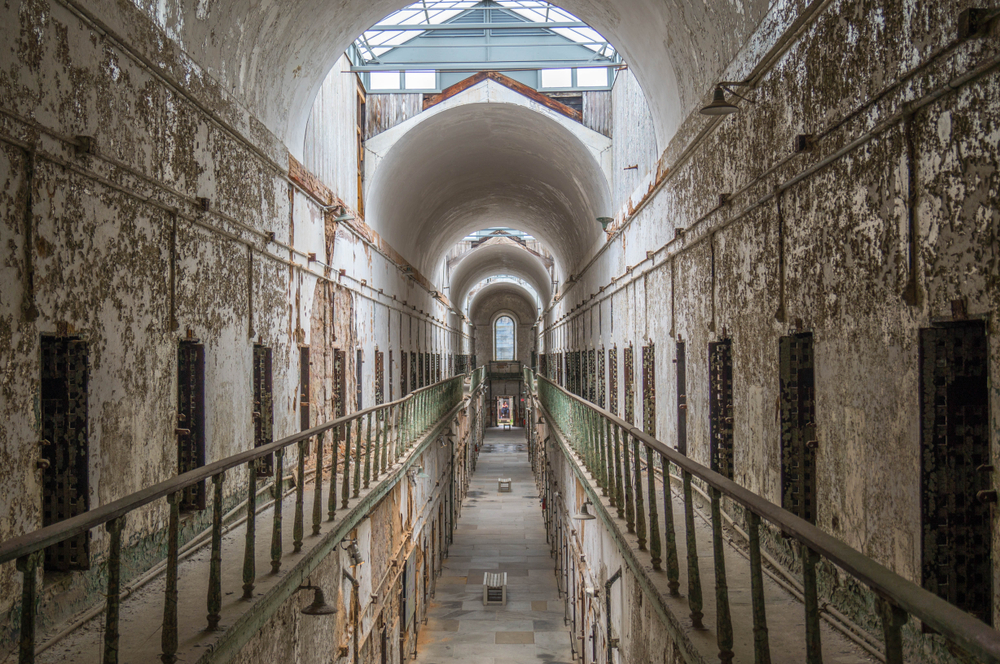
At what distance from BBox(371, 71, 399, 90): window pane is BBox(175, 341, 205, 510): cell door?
27.0ft

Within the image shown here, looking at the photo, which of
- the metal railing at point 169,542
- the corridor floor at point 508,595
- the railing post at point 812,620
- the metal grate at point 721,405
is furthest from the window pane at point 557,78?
the railing post at point 812,620

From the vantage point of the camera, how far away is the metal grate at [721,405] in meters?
5.39

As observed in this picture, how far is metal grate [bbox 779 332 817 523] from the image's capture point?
388 centimetres

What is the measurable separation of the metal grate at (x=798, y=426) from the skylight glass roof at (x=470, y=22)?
8.45m

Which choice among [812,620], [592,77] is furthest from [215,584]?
[592,77]

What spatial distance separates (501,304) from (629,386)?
37.7m

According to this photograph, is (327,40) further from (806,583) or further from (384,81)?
(806,583)

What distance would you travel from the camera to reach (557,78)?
12.2 meters

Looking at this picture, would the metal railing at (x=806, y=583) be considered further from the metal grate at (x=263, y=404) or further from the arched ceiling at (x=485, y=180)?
the arched ceiling at (x=485, y=180)

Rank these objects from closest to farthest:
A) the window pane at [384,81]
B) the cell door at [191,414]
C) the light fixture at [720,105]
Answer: the light fixture at [720,105] → the cell door at [191,414] → the window pane at [384,81]

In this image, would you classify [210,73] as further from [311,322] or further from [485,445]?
[485,445]

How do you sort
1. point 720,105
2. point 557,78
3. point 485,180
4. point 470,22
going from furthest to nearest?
1. point 485,180
2. point 557,78
3. point 470,22
4. point 720,105

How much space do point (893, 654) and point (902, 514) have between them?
136 centimetres

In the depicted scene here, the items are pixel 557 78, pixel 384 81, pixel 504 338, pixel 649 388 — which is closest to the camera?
pixel 649 388
